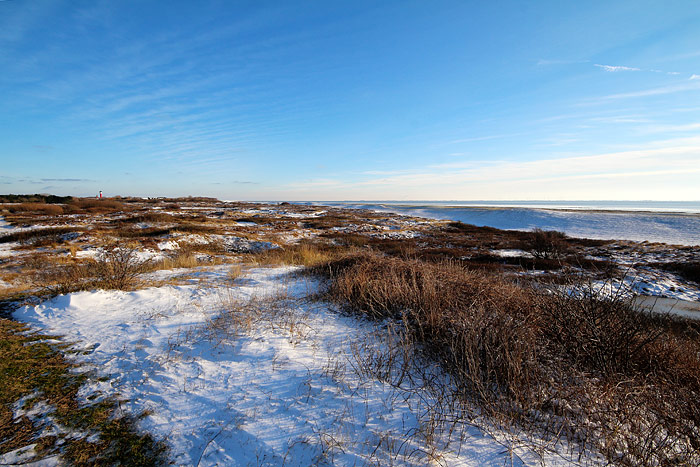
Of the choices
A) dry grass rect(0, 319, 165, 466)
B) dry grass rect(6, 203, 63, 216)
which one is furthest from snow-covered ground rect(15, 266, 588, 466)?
dry grass rect(6, 203, 63, 216)

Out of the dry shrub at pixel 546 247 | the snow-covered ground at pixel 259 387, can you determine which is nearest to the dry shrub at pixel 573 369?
the snow-covered ground at pixel 259 387

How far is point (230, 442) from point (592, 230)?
39610 mm

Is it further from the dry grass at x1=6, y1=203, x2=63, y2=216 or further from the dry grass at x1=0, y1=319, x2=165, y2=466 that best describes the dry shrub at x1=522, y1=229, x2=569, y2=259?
the dry grass at x1=6, y1=203, x2=63, y2=216

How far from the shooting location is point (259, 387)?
9.66 feet

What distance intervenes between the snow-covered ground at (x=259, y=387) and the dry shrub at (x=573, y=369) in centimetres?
40

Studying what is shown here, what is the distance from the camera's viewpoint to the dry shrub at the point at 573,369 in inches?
89.1

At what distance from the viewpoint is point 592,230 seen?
1219 inches

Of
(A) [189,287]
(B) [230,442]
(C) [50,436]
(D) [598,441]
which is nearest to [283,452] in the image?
(B) [230,442]

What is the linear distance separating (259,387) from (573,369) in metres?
3.19

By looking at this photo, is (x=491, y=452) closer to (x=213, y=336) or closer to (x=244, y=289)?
(x=213, y=336)

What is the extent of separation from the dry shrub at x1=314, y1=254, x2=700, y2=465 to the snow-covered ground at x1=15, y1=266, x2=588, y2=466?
40cm

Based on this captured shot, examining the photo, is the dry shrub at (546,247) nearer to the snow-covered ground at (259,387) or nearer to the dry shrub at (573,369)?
the dry shrub at (573,369)

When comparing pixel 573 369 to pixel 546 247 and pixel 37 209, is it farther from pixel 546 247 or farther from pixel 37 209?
pixel 37 209

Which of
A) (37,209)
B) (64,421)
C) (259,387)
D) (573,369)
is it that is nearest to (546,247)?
(573,369)
